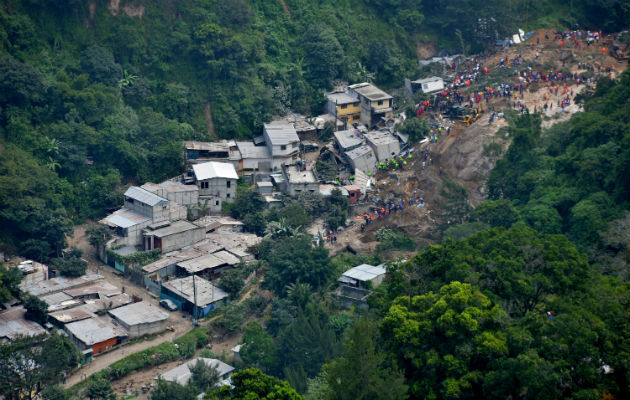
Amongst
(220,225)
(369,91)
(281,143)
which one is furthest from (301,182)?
(369,91)

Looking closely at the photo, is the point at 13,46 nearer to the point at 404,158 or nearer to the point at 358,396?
the point at 404,158

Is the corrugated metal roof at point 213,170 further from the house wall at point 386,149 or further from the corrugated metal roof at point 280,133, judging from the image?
the house wall at point 386,149

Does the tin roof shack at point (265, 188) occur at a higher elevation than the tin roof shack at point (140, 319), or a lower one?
higher

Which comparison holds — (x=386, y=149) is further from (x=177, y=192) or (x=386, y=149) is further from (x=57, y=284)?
(x=57, y=284)

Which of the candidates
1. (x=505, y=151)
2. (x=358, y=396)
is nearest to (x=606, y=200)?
(x=505, y=151)

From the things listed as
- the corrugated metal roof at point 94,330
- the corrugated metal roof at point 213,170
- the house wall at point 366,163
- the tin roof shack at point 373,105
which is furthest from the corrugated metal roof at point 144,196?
the tin roof shack at point 373,105
